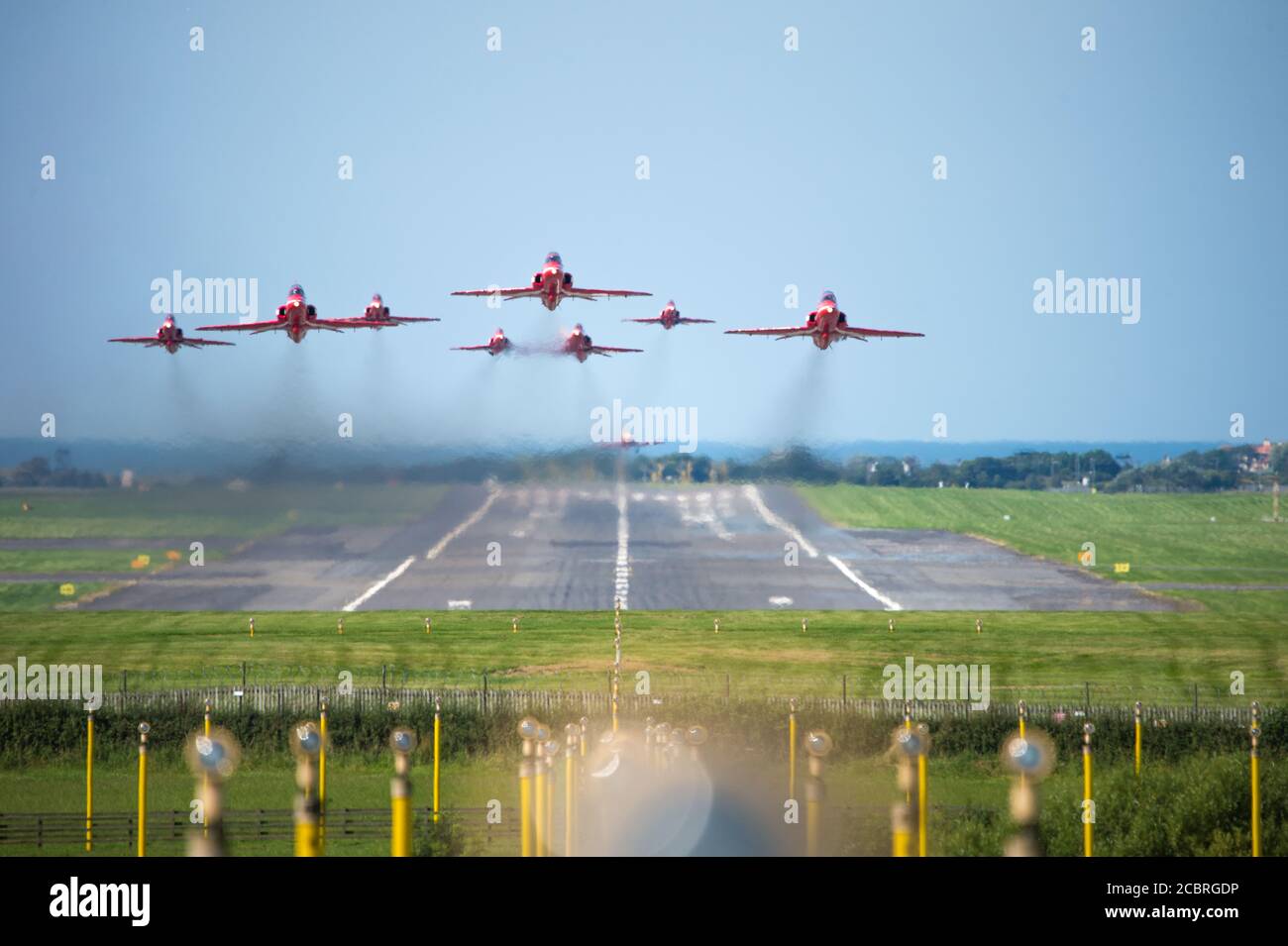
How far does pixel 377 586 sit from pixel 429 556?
11.8 metres

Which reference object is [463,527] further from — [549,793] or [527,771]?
[549,793]

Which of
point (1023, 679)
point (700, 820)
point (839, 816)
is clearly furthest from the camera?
point (1023, 679)

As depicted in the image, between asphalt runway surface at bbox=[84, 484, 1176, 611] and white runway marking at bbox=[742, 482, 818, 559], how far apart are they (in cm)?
31

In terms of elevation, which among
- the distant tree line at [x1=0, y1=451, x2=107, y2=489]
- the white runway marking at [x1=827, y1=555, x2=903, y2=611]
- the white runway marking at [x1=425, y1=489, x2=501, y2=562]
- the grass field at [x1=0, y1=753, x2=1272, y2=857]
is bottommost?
the grass field at [x1=0, y1=753, x2=1272, y2=857]

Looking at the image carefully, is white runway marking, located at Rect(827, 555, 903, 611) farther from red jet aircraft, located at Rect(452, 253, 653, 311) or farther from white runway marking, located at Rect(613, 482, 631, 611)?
red jet aircraft, located at Rect(452, 253, 653, 311)

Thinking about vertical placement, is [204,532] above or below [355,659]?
above

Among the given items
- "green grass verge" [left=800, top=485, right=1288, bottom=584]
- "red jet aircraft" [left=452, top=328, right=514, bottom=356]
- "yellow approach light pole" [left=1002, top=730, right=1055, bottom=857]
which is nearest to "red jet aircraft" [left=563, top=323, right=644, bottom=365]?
"red jet aircraft" [left=452, top=328, right=514, bottom=356]

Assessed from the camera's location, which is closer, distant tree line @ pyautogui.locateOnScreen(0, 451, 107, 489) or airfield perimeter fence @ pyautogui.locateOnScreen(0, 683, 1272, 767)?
airfield perimeter fence @ pyautogui.locateOnScreen(0, 683, 1272, 767)

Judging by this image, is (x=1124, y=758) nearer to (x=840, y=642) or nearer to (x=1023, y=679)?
(x=1023, y=679)

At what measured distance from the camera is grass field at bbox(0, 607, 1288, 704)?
6875 centimetres

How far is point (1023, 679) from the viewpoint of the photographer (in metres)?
69.7

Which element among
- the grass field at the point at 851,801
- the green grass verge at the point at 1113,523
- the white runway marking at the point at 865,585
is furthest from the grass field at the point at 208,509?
the green grass verge at the point at 1113,523
